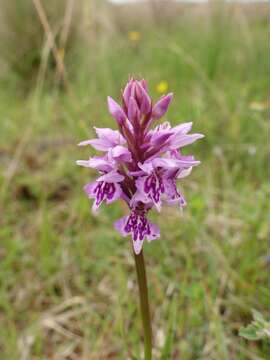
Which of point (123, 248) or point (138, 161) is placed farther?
point (123, 248)

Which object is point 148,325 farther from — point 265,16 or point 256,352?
point 265,16

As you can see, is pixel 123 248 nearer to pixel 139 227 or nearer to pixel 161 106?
pixel 139 227

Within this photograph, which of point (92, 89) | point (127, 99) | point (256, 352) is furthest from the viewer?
point (92, 89)

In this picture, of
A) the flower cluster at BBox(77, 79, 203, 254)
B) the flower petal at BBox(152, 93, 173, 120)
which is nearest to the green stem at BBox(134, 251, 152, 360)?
the flower cluster at BBox(77, 79, 203, 254)

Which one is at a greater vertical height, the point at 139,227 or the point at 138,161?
the point at 138,161

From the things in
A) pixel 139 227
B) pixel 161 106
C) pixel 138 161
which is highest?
pixel 161 106

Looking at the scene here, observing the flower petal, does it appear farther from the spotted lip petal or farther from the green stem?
Result: the green stem

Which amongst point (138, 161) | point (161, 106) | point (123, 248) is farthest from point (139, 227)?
point (123, 248)

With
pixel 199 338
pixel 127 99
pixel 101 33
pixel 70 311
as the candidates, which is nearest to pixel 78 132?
pixel 70 311
